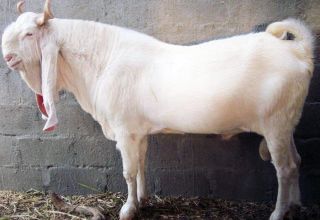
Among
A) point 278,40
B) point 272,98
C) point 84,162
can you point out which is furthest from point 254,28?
point 84,162

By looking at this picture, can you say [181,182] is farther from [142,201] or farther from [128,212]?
[128,212]

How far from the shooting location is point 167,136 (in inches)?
157

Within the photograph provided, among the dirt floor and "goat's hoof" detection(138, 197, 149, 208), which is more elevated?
"goat's hoof" detection(138, 197, 149, 208)

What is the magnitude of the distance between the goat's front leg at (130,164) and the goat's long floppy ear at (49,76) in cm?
51

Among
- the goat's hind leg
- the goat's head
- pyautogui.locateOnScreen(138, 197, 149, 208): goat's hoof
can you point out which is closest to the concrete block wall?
pyautogui.locateOnScreen(138, 197, 149, 208): goat's hoof

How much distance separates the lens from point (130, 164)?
342cm

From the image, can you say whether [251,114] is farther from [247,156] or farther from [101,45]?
[101,45]

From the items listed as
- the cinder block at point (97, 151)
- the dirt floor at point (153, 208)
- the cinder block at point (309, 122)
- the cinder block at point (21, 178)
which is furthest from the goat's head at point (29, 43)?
the cinder block at point (309, 122)

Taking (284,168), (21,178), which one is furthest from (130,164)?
(21,178)

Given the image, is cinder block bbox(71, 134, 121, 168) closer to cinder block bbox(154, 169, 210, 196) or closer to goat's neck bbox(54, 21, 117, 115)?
cinder block bbox(154, 169, 210, 196)

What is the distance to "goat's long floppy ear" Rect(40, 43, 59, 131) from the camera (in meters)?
3.30

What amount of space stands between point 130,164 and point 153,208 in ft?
1.99

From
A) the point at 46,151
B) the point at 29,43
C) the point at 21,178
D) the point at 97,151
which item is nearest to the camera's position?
the point at 29,43

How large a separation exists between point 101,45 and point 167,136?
1.05m
